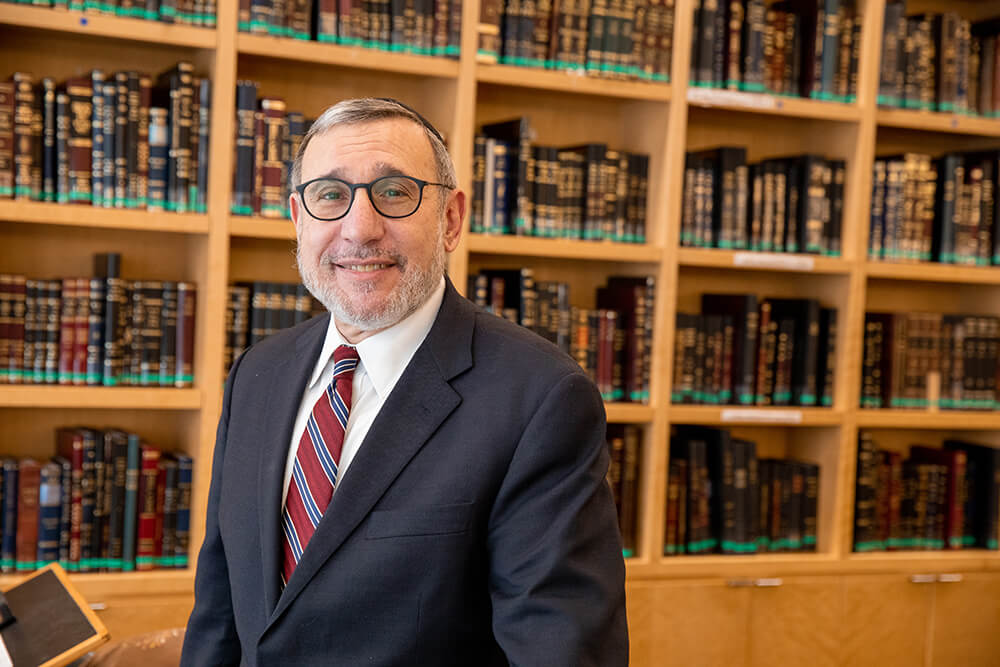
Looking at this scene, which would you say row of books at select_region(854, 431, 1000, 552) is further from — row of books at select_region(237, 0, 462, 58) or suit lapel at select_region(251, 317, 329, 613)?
suit lapel at select_region(251, 317, 329, 613)

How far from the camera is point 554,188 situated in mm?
3189

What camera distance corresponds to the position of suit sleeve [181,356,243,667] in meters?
1.67

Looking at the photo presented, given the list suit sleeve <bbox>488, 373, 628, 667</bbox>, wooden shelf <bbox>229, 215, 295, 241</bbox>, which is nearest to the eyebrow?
suit sleeve <bbox>488, 373, 628, 667</bbox>

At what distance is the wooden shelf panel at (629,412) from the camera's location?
125 inches

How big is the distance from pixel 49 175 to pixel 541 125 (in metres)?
1.51

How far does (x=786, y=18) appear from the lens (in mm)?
3387

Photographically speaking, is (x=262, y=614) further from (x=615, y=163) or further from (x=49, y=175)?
(x=615, y=163)

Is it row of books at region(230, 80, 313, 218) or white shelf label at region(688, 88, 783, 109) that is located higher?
white shelf label at region(688, 88, 783, 109)

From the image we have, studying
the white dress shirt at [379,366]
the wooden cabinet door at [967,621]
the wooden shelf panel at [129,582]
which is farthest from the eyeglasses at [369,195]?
the wooden cabinet door at [967,621]

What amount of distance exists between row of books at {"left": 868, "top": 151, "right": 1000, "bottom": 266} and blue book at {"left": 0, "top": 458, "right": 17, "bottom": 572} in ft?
8.81

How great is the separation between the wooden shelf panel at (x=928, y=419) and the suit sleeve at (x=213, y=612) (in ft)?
7.83

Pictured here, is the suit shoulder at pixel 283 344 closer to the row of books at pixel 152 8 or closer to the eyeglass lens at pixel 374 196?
the eyeglass lens at pixel 374 196

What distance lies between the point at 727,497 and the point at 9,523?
209 centimetres

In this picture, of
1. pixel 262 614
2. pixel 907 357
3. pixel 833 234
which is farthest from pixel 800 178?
pixel 262 614
